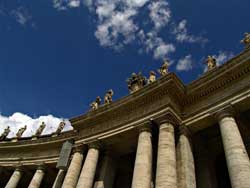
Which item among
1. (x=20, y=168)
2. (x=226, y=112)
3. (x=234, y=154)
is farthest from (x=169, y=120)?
(x=20, y=168)

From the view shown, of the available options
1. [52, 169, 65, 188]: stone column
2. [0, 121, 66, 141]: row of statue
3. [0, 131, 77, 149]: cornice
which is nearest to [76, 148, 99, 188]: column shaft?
[52, 169, 65, 188]: stone column

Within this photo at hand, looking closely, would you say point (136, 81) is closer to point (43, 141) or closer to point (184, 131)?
point (184, 131)

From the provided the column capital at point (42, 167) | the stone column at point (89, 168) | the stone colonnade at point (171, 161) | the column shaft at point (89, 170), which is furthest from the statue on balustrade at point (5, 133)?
the column shaft at point (89, 170)

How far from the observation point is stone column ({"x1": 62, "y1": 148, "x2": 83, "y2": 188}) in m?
17.4

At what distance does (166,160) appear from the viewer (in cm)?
1347

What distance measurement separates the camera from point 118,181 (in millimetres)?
20812

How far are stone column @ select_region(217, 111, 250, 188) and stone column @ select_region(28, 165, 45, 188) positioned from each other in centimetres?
1621

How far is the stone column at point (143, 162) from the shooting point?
13625 millimetres

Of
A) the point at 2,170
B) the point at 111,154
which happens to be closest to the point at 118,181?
the point at 111,154

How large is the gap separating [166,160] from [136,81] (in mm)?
8825

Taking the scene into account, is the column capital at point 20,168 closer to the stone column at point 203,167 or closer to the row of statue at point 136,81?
the row of statue at point 136,81

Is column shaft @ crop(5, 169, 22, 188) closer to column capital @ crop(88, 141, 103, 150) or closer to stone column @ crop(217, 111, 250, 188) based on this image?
column capital @ crop(88, 141, 103, 150)

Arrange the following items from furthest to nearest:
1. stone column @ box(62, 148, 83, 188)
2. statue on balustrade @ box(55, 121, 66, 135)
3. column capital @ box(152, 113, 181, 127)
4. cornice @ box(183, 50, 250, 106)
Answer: statue on balustrade @ box(55, 121, 66, 135) → stone column @ box(62, 148, 83, 188) → column capital @ box(152, 113, 181, 127) → cornice @ box(183, 50, 250, 106)

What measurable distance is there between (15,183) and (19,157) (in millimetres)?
3104
